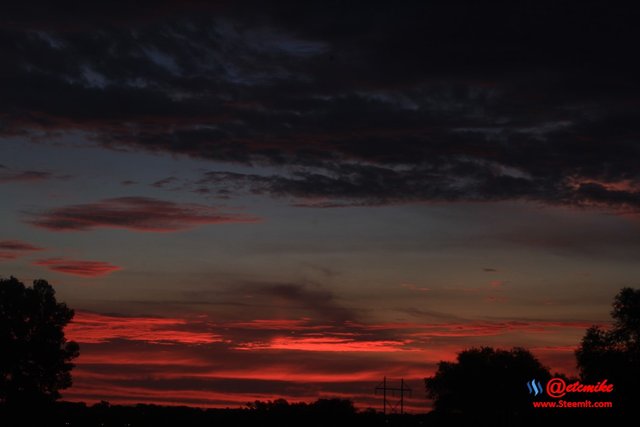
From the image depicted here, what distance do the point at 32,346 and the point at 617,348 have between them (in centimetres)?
7110

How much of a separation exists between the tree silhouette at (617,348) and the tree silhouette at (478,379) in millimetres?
39684

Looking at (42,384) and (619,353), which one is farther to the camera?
(619,353)

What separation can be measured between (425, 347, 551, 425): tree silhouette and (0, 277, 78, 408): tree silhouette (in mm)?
75018

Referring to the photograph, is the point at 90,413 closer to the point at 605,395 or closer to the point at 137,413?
the point at 137,413

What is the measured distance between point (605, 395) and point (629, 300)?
17283 millimetres

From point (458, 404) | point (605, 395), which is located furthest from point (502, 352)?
point (605, 395)

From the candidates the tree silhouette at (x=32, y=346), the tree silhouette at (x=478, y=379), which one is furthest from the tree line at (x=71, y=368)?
the tree silhouette at (x=478, y=379)

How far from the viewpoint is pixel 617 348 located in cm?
10919

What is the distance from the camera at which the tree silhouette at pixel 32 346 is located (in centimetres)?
9781

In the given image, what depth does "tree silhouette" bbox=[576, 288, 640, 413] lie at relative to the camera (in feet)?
344

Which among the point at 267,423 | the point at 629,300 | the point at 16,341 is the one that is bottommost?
the point at 267,423

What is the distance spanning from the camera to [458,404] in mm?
166875

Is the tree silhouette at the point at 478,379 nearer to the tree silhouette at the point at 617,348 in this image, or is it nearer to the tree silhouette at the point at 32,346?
the tree silhouette at the point at 617,348

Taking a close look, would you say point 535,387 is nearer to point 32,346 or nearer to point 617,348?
point 617,348
